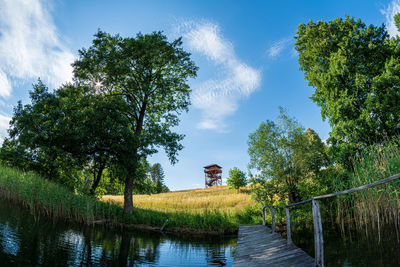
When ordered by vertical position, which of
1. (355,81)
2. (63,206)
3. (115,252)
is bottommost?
(115,252)

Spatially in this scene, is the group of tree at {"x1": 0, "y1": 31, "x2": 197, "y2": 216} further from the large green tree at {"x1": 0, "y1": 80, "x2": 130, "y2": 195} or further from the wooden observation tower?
the wooden observation tower

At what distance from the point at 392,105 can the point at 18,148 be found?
89.4 feet

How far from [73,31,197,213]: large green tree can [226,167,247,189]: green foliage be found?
23.8 m

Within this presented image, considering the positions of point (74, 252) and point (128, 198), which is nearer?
point (74, 252)

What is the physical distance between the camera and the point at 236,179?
4044cm

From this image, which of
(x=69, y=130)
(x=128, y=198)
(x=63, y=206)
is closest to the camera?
(x=63, y=206)

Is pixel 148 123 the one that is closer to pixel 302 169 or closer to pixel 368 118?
pixel 302 169

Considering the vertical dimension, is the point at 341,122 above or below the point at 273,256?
above

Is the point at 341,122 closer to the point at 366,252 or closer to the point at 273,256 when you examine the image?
the point at 366,252

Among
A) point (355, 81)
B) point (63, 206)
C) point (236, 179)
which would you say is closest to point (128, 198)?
point (63, 206)

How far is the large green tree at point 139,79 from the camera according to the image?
16.6m

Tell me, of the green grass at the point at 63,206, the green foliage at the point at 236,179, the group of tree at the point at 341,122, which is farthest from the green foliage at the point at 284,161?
the green foliage at the point at 236,179

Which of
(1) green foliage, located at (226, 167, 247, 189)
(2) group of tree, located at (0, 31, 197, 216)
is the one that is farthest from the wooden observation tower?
(2) group of tree, located at (0, 31, 197, 216)

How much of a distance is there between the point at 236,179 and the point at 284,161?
27133 millimetres
